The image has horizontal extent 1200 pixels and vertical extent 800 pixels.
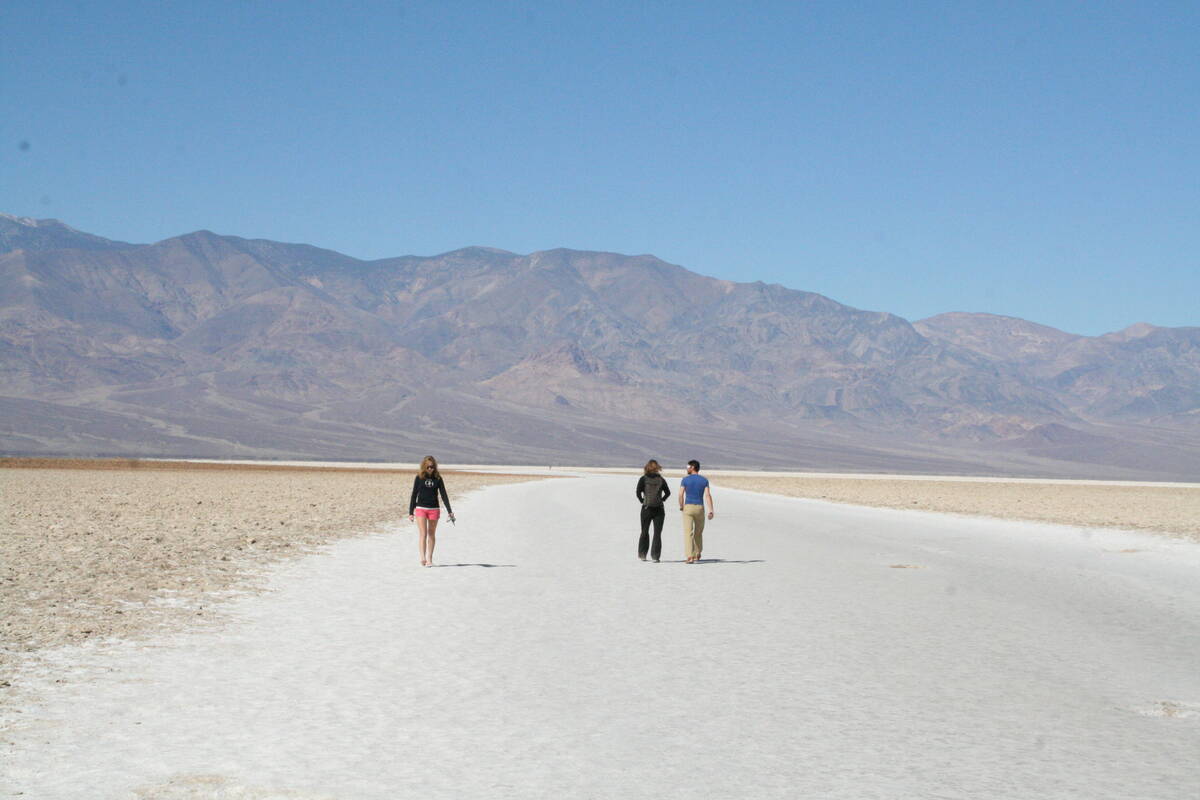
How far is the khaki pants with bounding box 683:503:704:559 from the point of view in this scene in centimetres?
1820

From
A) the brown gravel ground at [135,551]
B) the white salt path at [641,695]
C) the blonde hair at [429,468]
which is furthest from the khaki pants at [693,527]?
the brown gravel ground at [135,551]

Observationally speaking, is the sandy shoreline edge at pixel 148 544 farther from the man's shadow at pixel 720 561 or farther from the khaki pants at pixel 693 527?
the khaki pants at pixel 693 527

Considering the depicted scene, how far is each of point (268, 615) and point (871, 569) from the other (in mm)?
9426

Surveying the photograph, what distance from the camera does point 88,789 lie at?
5789 mm

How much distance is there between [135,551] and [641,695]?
13229 mm

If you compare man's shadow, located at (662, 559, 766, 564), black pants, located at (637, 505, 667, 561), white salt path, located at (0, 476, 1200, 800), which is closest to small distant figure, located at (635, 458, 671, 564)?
black pants, located at (637, 505, 667, 561)

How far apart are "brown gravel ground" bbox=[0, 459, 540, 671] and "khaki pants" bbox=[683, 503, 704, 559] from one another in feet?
20.4

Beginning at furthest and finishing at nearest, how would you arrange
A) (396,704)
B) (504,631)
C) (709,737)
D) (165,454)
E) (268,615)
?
(165,454) < (268,615) < (504,631) < (396,704) < (709,737)

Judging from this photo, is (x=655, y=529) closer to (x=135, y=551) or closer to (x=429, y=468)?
(x=429, y=468)

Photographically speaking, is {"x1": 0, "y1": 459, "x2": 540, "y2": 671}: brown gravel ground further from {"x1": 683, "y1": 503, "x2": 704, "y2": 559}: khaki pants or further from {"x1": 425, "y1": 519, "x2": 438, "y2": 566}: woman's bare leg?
{"x1": 683, "y1": 503, "x2": 704, "y2": 559}: khaki pants

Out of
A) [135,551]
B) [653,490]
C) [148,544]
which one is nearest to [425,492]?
[653,490]

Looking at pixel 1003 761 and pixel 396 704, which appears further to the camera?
pixel 396 704

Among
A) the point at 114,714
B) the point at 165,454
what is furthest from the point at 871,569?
the point at 165,454

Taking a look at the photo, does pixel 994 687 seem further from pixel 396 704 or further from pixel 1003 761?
pixel 396 704
